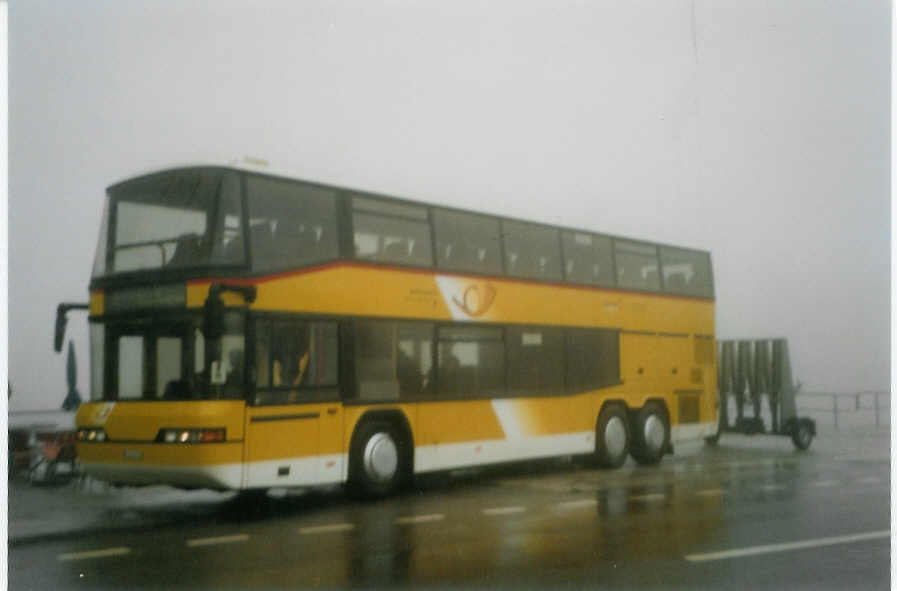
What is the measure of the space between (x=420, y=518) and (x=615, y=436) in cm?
593

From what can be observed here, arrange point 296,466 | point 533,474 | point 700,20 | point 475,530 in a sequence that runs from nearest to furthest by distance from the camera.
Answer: point 475,530
point 296,466
point 700,20
point 533,474

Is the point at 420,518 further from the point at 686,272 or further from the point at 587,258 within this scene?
the point at 686,272

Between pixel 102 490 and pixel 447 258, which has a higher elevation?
pixel 447 258

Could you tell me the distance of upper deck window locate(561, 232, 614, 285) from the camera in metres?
14.8

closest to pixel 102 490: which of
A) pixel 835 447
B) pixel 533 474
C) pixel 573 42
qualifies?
pixel 533 474

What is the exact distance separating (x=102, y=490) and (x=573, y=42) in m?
7.67

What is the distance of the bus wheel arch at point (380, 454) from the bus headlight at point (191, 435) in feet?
6.41

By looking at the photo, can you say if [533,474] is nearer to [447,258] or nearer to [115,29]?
[447,258]

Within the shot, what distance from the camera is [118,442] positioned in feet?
34.5

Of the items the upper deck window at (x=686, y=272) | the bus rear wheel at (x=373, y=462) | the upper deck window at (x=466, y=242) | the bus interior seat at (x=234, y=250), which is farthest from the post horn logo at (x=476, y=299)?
the bus interior seat at (x=234, y=250)

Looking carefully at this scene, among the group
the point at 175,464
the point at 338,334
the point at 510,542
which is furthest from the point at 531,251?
the point at 175,464

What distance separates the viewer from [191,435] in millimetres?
10156

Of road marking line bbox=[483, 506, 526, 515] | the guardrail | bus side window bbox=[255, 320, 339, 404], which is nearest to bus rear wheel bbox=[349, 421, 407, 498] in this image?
bus side window bbox=[255, 320, 339, 404]

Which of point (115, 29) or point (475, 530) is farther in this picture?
point (115, 29)
